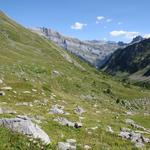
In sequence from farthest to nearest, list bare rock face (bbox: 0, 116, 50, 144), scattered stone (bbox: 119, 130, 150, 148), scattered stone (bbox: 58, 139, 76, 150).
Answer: scattered stone (bbox: 119, 130, 150, 148) → scattered stone (bbox: 58, 139, 76, 150) → bare rock face (bbox: 0, 116, 50, 144)

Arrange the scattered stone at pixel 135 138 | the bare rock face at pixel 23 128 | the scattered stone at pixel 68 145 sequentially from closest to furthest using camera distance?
the bare rock face at pixel 23 128, the scattered stone at pixel 68 145, the scattered stone at pixel 135 138

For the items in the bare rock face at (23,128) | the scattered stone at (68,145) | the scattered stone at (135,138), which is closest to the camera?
the bare rock face at (23,128)

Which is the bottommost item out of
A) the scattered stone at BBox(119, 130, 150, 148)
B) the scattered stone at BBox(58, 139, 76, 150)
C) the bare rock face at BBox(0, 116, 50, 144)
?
the scattered stone at BBox(119, 130, 150, 148)

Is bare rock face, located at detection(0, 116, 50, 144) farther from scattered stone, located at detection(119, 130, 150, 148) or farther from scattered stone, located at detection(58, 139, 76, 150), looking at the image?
scattered stone, located at detection(119, 130, 150, 148)

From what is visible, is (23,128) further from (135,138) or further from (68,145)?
(135,138)

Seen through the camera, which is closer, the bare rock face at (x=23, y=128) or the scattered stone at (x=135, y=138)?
the bare rock face at (x=23, y=128)

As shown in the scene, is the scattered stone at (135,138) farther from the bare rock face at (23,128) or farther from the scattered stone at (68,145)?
the bare rock face at (23,128)

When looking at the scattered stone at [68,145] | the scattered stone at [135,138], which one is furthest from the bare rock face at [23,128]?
the scattered stone at [135,138]

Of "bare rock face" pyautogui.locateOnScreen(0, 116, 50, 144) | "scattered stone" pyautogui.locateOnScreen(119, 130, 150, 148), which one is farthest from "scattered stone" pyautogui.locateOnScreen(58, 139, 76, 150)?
"scattered stone" pyautogui.locateOnScreen(119, 130, 150, 148)

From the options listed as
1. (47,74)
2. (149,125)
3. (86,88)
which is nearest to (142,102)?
(86,88)

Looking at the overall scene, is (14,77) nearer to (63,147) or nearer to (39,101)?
(39,101)

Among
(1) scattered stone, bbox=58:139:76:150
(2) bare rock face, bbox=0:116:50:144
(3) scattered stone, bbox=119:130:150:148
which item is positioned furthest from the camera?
(3) scattered stone, bbox=119:130:150:148

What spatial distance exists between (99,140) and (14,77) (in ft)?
120

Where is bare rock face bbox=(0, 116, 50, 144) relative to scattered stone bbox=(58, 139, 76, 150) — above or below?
above
